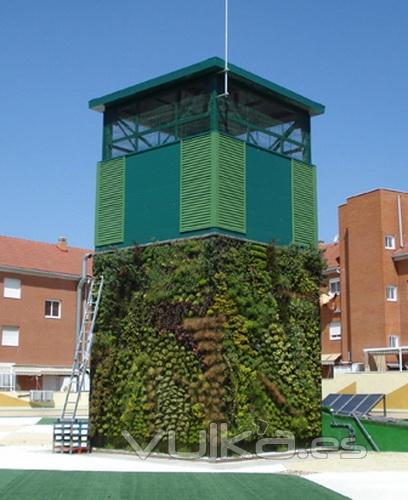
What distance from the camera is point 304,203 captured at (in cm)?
1891

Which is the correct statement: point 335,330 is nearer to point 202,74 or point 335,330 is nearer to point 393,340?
point 393,340

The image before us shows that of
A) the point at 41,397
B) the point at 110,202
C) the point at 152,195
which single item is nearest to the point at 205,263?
the point at 152,195

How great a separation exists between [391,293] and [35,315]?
22082 mm

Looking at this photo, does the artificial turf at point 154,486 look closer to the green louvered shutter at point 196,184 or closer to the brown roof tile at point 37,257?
the green louvered shutter at point 196,184

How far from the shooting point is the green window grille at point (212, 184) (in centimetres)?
1662

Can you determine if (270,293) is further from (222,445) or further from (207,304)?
(222,445)

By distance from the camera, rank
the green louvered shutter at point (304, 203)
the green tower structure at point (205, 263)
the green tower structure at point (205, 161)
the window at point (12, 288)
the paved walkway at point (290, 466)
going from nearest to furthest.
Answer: the paved walkway at point (290, 466) → the green tower structure at point (205, 263) → the green tower structure at point (205, 161) → the green louvered shutter at point (304, 203) → the window at point (12, 288)

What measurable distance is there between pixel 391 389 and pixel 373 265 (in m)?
14.3

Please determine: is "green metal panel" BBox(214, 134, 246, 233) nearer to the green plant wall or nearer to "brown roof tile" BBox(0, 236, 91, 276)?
the green plant wall

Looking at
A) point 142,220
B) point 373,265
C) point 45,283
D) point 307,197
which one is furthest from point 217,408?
point 45,283

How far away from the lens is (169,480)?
1295 centimetres

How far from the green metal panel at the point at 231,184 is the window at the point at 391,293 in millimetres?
30533

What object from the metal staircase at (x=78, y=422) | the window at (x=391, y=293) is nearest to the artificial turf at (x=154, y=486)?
the metal staircase at (x=78, y=422)

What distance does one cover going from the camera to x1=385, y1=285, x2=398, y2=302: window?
1807 inches
